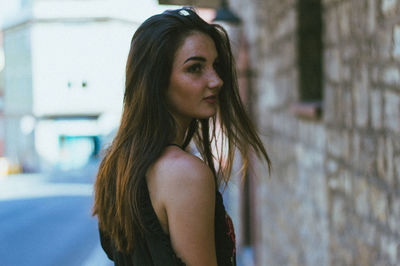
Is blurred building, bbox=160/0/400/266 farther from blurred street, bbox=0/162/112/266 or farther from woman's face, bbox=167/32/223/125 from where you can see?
blurred street, bbox=0/162/112/266

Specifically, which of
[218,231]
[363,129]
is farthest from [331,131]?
[218,231]

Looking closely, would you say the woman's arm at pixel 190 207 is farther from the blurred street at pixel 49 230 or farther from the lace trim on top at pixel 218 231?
the blurred street at pixel 49 230

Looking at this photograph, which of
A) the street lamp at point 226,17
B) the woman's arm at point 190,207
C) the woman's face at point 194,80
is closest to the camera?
the woman's arm at point 190,207

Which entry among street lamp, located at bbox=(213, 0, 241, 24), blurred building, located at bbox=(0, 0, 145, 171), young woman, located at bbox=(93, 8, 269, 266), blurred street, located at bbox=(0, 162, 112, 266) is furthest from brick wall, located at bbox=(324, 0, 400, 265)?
blurred building, located at bbox=(0, 0, 145, 171)

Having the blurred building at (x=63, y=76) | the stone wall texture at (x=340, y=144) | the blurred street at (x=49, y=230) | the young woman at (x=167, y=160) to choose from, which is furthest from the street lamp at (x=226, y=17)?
the blurred building at (x=63, y=76)

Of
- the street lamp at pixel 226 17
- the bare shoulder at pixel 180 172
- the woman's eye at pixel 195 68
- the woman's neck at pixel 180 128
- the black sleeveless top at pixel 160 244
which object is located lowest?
the black sleeveless top at pixel 160 244

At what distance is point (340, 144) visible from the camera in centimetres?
318

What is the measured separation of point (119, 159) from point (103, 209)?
0.64ft

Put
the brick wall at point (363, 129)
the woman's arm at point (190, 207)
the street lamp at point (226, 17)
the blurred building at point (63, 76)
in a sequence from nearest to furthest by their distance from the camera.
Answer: the woman's arm at point (190, 207) < the brick wall at point (363, 129) < the street lamp at point (226, 17) < the blurred building at point (63, 76)

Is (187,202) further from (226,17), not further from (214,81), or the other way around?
(226,17)

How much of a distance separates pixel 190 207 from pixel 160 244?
14 cm

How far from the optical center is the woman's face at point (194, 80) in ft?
5.32

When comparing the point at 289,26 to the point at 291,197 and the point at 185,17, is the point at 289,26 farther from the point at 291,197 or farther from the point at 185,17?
the point at 185,17

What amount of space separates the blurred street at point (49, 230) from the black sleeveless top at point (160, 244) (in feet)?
19.6
